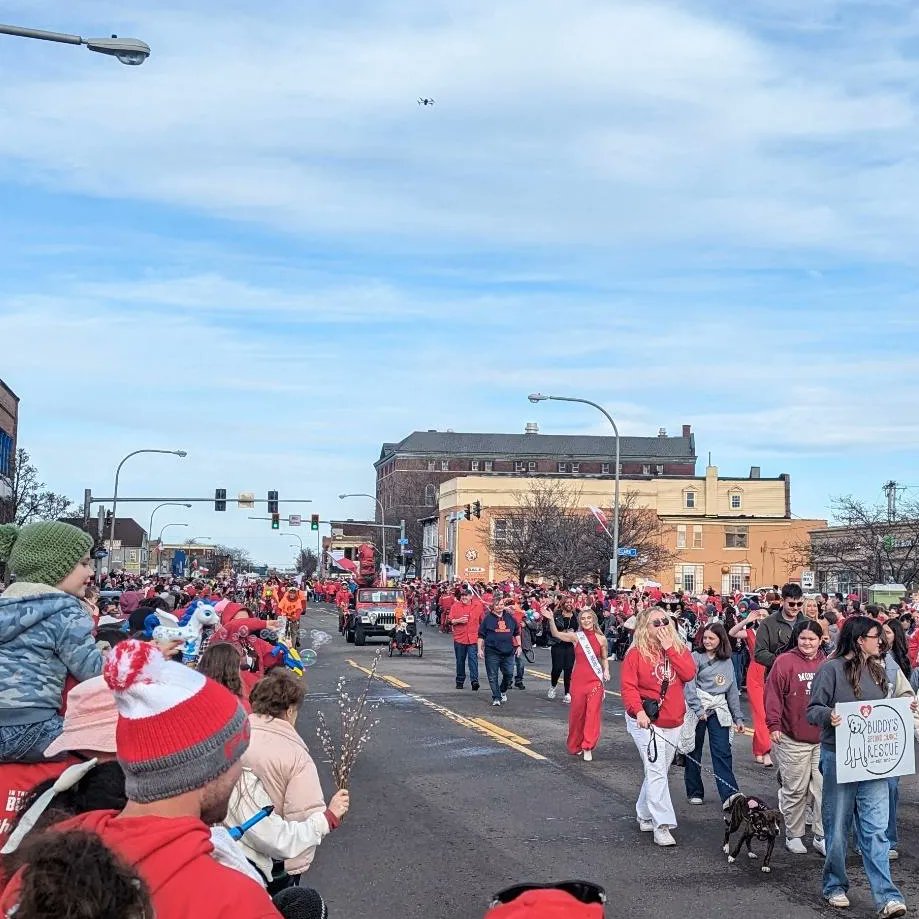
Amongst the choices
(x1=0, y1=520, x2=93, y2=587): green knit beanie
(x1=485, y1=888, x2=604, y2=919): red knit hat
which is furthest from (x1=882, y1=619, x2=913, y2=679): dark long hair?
(x1=485, y1=888, x2=604, y2=919): red knit hat

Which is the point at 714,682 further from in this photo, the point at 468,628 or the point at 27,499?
the point at 27,499

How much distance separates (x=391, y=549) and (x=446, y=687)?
89.0 m

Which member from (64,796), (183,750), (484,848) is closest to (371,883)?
(484,848)

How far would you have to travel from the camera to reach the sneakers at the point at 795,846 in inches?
378

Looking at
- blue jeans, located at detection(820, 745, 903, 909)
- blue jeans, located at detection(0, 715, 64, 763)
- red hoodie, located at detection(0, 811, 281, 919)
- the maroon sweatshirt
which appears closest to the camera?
red hoodie, located at detection(0, 811, 281, 919)

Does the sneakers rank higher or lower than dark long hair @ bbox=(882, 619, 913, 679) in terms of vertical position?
lower

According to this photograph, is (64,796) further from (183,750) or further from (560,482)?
(560,482)

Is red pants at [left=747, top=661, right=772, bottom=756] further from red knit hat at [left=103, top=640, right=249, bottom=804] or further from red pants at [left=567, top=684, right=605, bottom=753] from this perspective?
red knit hat at [left=103, top=640, right=249, bottom=804]

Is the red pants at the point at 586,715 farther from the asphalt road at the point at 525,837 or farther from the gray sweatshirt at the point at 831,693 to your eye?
the gray sweatshirt at the point at 831,693

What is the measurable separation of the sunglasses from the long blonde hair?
7476mm

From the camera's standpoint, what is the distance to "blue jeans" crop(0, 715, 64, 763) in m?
4.43

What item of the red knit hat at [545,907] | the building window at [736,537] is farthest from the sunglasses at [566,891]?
the building window at [736,537]

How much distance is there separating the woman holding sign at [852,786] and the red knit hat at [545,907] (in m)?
5.35

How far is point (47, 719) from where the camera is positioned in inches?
178
